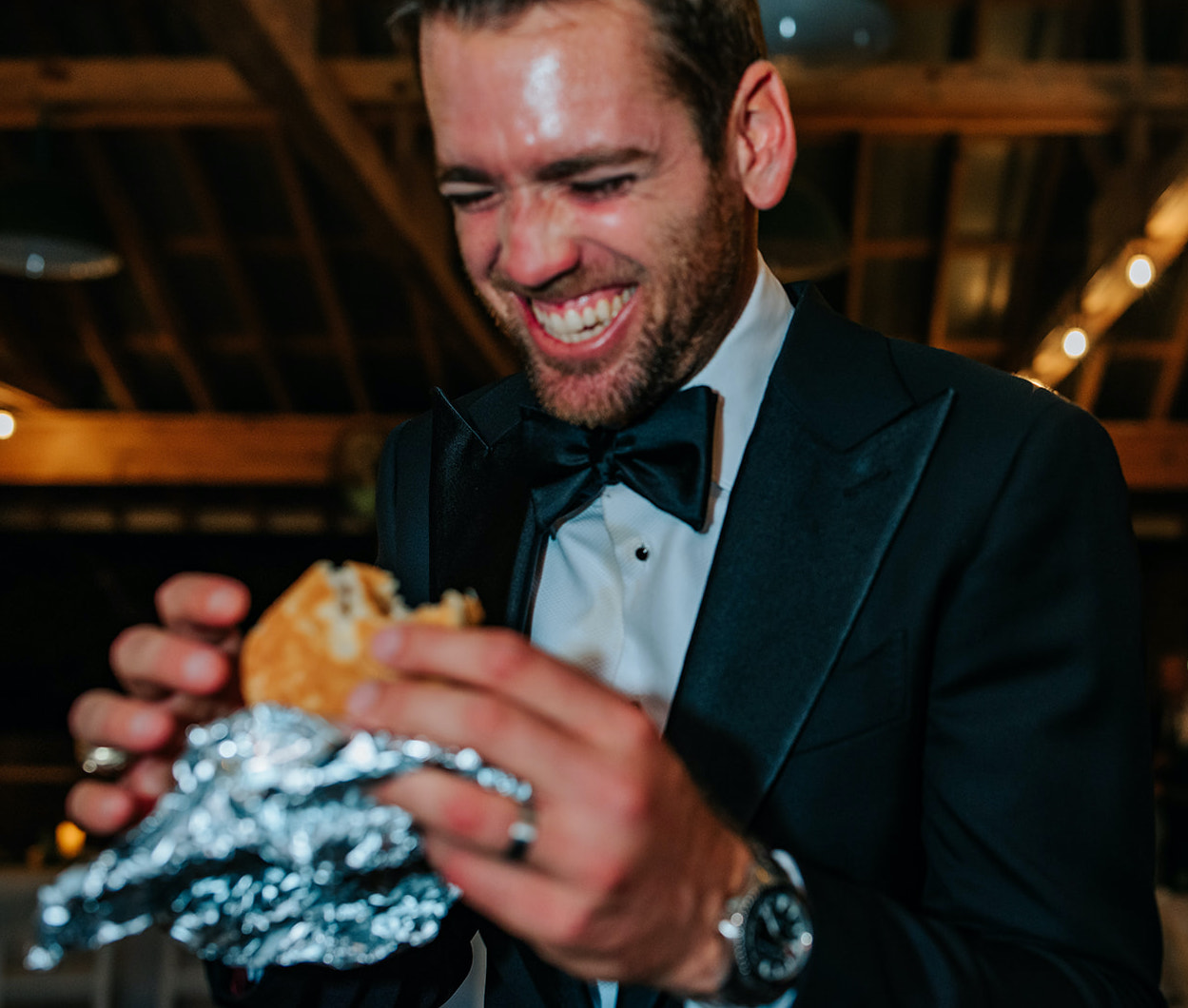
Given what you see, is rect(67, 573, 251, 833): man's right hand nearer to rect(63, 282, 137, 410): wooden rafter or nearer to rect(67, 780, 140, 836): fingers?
rect(67, 780, 140, 836): fingers

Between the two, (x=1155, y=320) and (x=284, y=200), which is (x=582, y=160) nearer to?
(x=284, y=200)

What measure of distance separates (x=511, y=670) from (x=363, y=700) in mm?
102

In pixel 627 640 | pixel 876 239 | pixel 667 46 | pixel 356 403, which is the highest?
pixel 667 46

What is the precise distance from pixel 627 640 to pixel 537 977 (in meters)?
0.41

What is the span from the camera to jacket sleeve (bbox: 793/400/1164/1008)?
3.12 feet

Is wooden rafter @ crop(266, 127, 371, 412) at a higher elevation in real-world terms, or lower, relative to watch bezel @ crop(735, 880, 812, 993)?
lower

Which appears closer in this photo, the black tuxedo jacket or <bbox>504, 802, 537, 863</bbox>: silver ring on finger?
<bbox>504, 802, 537, 863</bbox>: silver ring on finger

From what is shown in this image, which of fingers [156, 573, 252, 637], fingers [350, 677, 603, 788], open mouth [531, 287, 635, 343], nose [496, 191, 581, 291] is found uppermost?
nose [496, 191, 581, 291]

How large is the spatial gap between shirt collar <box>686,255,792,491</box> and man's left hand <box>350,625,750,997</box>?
27.8 inches

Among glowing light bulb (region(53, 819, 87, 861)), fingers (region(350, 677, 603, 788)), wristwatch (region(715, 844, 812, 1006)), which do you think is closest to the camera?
fingers (region(350, 677, 603, 788))

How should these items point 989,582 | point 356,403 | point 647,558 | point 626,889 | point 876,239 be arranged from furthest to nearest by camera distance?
1. point 356,403
2. point 876,239
3. point 647,558
4. point 989,582
5. point 626,889

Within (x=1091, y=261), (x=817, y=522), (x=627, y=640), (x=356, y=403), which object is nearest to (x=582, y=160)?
(x=817, y=522)

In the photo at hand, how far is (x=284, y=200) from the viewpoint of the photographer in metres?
8.58

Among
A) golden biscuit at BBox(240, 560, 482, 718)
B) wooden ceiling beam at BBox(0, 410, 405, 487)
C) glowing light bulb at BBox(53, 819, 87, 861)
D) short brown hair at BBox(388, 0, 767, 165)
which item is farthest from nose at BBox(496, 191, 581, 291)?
wooden ceiling beam at BBox(0, 410, 405, 487)
